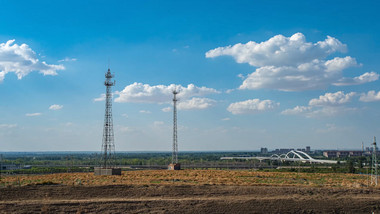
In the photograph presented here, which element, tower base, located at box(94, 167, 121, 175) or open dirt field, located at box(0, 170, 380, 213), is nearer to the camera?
open dirt field, located at box(0, 170, 380, 213)

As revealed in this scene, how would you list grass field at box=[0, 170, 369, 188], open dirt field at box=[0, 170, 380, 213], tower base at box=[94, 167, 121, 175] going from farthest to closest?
tower base at box=[94, 167, 121, 175] < grass field at box=[0, 170, 369, 188] < open dirt field at box=[0, 170, 380, 213]

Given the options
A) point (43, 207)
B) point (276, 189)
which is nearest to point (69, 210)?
point (43, 207)

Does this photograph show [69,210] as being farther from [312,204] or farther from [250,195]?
[312,204]

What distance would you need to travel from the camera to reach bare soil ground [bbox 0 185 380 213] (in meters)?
26.9

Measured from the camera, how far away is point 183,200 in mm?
28938

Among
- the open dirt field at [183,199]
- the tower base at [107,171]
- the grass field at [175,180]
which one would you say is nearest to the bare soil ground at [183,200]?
the open dirt field at [183,199]

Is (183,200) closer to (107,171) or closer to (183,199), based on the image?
(183,199)

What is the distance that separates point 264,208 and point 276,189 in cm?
660

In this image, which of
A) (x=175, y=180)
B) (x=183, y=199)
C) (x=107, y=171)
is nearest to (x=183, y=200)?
(x=183, y=199)

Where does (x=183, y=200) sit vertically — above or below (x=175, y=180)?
above

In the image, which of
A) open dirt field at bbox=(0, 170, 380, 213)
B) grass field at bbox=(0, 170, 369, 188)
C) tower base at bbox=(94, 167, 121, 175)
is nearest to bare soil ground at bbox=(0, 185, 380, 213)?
open dirt field at bbox=(0, 170, 380, 213)

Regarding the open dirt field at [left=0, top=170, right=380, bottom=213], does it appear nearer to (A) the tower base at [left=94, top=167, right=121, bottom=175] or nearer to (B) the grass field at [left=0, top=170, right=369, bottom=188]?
(B) the grass field at [left=0, top=170, right=369, bottom=188]

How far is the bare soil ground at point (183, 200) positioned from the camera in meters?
26.9

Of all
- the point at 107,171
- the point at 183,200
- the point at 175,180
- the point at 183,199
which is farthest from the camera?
the point at 107,171
